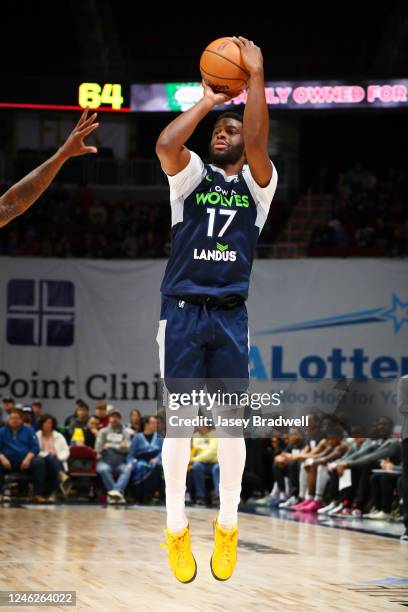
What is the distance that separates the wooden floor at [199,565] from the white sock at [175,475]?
1.19 m

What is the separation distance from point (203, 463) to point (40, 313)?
192 inches

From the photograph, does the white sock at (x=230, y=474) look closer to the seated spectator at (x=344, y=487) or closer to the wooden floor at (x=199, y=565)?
the wooden floor at (x=199, y=565)

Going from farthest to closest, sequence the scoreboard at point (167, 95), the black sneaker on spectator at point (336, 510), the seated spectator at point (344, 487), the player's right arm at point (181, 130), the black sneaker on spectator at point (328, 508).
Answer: the scoreboard at point (167, 95), the black sneaker on spectator at point (328, 508), the black sneaker on spectator at point (336, 510), the seated spectator at point (344, 487), the player's right arm at point (181, 130)

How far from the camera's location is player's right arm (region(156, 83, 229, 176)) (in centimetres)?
468

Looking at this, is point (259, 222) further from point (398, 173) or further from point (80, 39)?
point (80, 39)

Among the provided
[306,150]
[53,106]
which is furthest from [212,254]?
[306,150]

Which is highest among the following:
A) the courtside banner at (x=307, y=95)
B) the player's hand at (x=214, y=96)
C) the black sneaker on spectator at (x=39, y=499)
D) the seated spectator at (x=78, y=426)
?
the courtside banner at (x=307, y=95)

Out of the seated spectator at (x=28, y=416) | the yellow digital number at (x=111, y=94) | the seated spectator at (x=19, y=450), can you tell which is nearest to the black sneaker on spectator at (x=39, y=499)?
the seated spectator at (x=19, y=450)

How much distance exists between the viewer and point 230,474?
5.06 meters

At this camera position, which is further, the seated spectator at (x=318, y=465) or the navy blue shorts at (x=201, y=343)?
the seated spectator at (x=318, y=465)

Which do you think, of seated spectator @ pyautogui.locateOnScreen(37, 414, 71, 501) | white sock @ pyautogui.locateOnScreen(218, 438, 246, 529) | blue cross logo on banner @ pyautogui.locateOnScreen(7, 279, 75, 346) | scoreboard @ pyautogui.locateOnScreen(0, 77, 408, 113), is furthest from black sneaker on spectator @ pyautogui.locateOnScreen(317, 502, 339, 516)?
white sock @ pyautogui.locateOnScreen(218, 438, 246, 529)

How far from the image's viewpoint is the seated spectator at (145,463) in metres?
14.5

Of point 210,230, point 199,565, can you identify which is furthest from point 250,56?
point 199,565

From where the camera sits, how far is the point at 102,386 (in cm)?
1762
